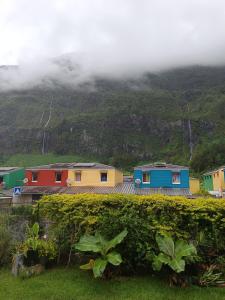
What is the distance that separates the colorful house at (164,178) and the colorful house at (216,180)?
6.24 m

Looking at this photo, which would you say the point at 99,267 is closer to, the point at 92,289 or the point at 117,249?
the point at 92,289

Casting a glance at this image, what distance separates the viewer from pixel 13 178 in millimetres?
47344

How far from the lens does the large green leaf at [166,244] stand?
313 inches

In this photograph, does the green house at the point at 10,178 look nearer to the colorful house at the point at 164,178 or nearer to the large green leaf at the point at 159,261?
the colorful house at the point at 164,178

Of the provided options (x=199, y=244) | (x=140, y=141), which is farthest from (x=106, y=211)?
(x=140, y=141)

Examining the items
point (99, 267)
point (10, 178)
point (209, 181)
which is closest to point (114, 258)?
point (99, 267)

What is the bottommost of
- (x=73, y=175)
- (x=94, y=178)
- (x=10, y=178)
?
(x=94, y=178)

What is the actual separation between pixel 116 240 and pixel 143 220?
118 centimetres

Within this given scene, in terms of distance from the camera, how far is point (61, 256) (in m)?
9.55

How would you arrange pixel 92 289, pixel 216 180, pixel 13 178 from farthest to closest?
pixel 216 180
pixel 13 178
pixel 92 289

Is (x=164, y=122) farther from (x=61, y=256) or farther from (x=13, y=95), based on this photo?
(x=61, y=256)

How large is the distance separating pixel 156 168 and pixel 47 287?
35069mm

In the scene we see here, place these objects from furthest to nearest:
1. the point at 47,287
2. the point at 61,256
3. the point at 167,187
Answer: the point at 167,187
the point at 61,256
the point at 47,287

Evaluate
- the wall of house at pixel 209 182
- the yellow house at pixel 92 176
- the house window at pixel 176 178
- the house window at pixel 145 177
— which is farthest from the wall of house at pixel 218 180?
the yellow house at pixel 92 176
